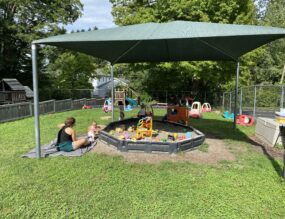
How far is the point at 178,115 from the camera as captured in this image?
34.8 ft

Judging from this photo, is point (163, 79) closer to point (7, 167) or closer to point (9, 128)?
point (9, 128)

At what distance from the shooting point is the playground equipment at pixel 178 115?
10211 millimetres

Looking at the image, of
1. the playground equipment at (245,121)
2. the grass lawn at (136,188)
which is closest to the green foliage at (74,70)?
the playground equipment at (245,121)

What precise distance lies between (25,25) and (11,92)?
9.45 metres

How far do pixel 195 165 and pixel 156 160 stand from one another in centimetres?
89

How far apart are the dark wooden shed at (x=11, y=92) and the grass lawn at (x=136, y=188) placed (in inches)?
488

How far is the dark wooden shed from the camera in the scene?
16905 mm

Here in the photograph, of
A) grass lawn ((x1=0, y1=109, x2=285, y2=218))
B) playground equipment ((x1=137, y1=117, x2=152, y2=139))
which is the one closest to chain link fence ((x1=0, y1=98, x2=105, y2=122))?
grass lawn ((x1=0, y1=109, x2=285, y2=218))

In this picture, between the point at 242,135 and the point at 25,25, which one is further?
the point at 25,25

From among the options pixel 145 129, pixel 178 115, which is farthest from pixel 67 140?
pixel 178 115

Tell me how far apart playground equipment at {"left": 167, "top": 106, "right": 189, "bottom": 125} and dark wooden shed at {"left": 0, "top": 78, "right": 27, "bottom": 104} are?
1207 centimetres

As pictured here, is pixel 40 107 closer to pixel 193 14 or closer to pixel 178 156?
pixel 178 156

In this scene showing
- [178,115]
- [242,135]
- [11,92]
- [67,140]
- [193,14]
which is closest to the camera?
[67,140]

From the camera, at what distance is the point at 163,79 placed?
910 inches
